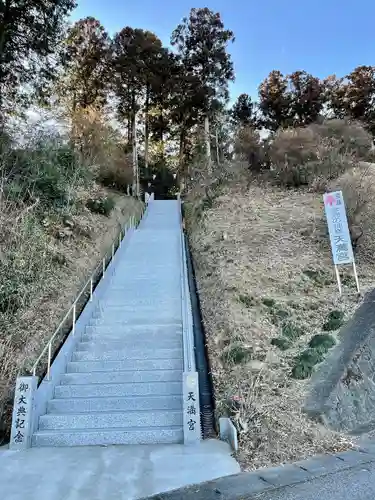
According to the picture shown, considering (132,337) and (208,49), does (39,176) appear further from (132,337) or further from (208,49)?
(208,49)

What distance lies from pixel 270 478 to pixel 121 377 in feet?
8.24

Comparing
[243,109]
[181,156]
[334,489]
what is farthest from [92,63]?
[334,489]

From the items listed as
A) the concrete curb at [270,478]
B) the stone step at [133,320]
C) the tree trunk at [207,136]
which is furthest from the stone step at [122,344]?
the tree trunk at [207,136]

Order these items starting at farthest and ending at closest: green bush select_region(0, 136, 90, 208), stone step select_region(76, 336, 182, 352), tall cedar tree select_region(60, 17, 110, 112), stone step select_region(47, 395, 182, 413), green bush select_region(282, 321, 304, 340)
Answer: tall cedar tree select_region(60, 17, 110, 112), green bush select_region(0, 136, 90, 208), green bush select_region(282, 321, 304, 340), stone step select_region(76, 336, 182, 352), stone step select_region(47, 395, 182, 413)

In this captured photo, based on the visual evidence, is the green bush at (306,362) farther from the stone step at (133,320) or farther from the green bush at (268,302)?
the stone step at (133,320)

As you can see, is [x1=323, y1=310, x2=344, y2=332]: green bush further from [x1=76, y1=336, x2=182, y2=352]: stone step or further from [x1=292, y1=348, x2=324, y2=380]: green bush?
[x1=76, y1=336, x2=182, y2=352]: stone step

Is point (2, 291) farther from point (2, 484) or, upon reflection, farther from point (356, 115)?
point (356, 115)

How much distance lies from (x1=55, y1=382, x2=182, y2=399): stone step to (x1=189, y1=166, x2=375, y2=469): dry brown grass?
2.07 ft

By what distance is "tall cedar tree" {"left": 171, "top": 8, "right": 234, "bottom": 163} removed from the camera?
19.9 meters

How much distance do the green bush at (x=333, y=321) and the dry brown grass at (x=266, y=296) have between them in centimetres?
13

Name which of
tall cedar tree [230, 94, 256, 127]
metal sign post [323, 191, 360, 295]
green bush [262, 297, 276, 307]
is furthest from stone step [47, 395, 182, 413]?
tall cedar tree [230, 94, 256, 127]

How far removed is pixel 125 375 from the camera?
215 inches

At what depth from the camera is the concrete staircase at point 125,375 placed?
178 inches

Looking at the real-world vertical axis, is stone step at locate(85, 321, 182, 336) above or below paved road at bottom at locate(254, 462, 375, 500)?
above
